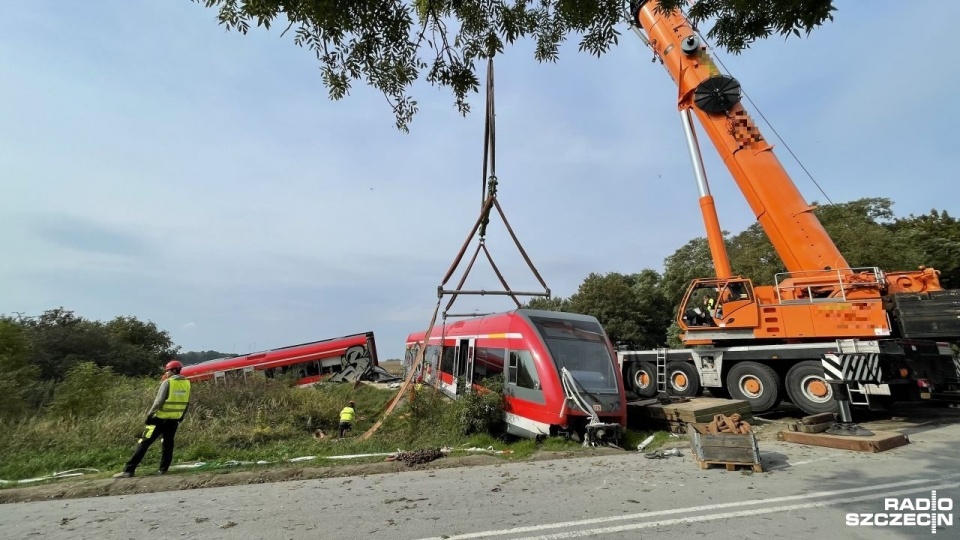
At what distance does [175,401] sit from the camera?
721 cm

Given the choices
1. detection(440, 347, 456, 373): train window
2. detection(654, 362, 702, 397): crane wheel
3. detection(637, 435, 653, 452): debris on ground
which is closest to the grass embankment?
detection(637, 435, 653, 452): debris on ground

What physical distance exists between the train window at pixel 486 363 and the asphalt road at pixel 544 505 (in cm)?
295

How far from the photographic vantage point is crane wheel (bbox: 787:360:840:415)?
33.7 feet

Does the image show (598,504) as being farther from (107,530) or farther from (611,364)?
(107,530)

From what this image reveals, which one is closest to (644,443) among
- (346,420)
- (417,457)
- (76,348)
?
(417,457)

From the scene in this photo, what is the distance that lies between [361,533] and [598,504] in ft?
8.29

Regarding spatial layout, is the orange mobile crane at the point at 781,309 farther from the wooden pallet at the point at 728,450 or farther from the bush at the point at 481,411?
the bush at the point at 481,411

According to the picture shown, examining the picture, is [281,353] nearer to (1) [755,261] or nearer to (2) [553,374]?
(2) [553,374]

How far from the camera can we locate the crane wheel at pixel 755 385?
36.3ft

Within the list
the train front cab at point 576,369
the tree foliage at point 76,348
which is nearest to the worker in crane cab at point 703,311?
the train front cab at point 576,369

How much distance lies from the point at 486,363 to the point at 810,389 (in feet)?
23.5

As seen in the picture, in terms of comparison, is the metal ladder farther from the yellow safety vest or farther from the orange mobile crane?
the yellow safety vest

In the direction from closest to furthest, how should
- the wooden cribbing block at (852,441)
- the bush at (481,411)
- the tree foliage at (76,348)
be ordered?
1. the wooden cribbing block at (852,441)
2. the bush at (481,411)
3. the tree foliage at (76,348)

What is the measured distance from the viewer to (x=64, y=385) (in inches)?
409
